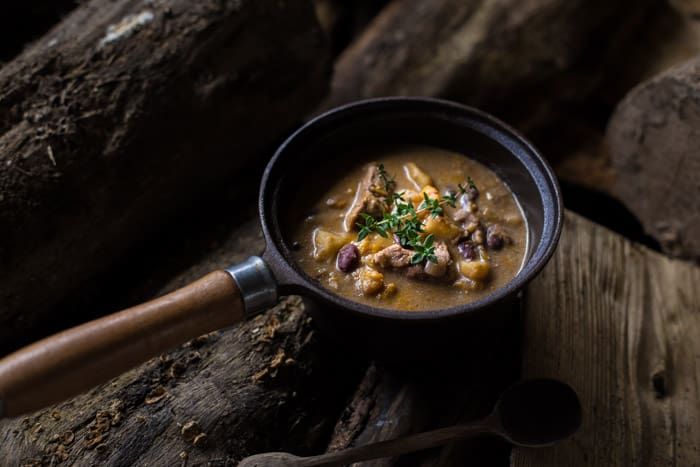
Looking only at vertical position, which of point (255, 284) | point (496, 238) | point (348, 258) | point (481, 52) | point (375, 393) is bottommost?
point (375, 393)

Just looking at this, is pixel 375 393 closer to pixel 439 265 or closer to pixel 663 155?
pixel 439 265

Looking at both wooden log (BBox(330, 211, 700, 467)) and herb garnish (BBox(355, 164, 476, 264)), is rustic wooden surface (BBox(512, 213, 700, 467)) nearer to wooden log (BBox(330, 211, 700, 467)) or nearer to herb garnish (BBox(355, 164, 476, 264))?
wooden log (BBox(330, 211, 700, 467))

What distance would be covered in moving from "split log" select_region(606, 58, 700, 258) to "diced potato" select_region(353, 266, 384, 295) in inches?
59.7

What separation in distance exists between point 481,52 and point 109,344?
243 cm

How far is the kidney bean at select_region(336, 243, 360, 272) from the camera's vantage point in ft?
7.52

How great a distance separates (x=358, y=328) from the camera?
7.39 ft

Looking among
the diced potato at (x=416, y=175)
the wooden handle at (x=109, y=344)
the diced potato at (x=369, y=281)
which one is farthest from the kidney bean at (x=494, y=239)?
the wooden handle at (x=109, y=344)

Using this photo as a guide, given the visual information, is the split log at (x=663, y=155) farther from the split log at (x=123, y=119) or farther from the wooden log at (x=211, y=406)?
the wooden log at (x=211, y=406)

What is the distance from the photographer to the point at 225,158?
310 centimetres

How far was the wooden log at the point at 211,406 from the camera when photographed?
225 centimetres

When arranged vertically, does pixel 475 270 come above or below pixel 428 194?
below

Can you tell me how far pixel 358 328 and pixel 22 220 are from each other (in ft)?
4.07

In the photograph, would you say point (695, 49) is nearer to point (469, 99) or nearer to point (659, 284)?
point (469, 99)

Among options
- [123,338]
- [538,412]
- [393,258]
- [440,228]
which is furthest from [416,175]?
[123,338]
